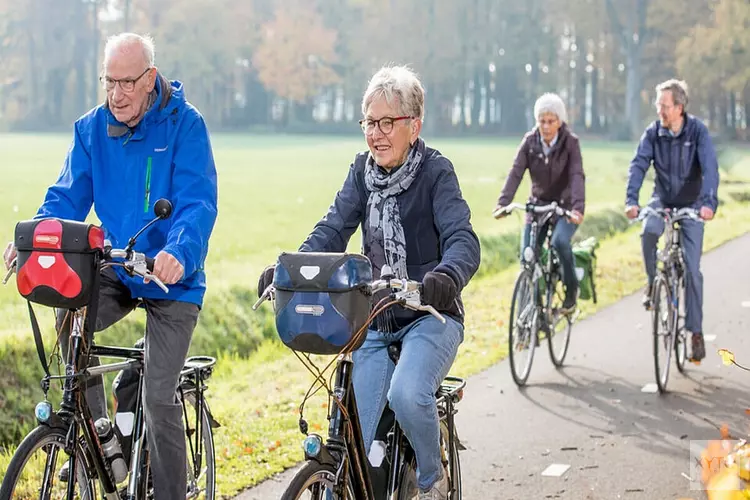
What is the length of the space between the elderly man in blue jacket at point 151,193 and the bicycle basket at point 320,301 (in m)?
1.01

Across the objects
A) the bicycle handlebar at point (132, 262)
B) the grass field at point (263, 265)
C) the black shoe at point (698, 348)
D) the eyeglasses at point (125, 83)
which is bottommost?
the grass field at point (263, 265)

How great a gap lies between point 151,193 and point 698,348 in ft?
18.0

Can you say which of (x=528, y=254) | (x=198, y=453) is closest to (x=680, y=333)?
(x=528, y=254)

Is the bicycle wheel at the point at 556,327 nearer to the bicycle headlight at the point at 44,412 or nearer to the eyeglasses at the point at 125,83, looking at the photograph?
the eyeglasses at the point at 125,83

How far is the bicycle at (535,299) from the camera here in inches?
342

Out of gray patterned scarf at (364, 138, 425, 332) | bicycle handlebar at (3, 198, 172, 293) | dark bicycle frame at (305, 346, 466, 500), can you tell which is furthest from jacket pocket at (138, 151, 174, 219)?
dark bicycle frame at (305, 346, 466, 500)

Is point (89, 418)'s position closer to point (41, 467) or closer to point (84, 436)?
point (84, 436)

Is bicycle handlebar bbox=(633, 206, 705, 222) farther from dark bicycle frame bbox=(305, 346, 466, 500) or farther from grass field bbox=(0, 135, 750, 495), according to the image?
dark bicycle frame bbox=(305, 346, 466, 500)

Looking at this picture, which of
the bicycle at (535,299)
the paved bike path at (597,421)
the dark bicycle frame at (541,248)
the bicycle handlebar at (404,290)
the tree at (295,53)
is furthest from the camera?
the tree at (295,53)

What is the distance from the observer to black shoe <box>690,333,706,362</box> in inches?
349

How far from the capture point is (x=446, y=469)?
4527mm

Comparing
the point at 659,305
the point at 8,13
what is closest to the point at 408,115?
the point at 659,305

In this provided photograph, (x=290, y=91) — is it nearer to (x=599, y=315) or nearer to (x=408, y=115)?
(x=599, y=315)
